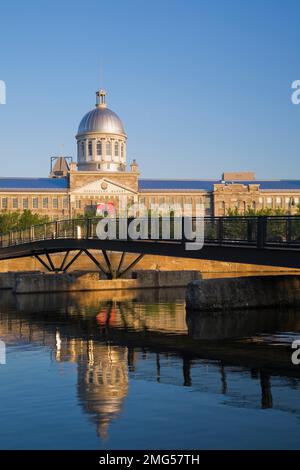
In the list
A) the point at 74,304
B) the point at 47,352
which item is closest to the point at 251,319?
the point at 47,352

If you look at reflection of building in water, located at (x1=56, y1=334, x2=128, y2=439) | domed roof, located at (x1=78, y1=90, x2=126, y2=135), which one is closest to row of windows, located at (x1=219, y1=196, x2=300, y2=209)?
domed roof, located at (x1=78, y1=90, x2=126, y2=135)

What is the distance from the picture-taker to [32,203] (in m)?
150

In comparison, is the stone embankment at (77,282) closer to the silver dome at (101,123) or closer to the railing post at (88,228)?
the railing post at (88,228)

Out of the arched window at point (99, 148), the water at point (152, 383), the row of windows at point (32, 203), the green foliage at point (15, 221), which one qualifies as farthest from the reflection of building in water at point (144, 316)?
the arched window at point (99, 148)

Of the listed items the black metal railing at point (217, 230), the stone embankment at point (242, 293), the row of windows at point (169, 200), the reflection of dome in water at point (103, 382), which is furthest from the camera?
the row of windows at point (169, 200)

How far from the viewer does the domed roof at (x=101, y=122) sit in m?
164

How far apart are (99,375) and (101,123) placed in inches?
5812

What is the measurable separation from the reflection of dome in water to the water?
0.03 m

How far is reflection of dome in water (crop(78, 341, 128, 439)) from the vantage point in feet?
51.8

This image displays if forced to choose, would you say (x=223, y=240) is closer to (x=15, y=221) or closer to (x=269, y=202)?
(x=15, y=221)

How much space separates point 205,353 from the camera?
23750mm

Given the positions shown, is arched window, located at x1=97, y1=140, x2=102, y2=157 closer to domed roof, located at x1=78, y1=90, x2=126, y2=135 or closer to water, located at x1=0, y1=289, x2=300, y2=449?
domed roof, located at x1=78, y1=90, x2=126, y2=135

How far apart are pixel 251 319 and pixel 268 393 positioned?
14317mm

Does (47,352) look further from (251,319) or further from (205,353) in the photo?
(251,319)
